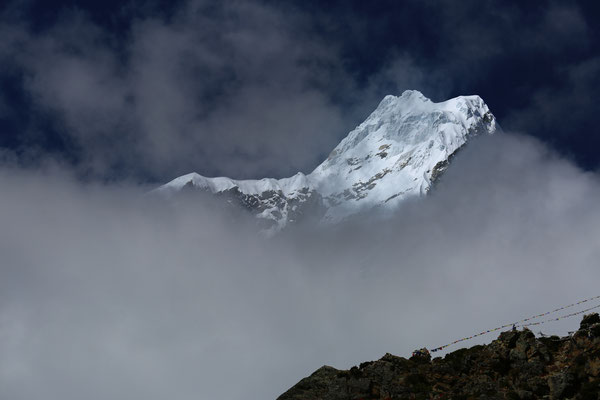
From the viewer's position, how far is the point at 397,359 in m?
37.3

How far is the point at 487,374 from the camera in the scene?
108 feet

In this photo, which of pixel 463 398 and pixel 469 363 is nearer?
pixel 463 398

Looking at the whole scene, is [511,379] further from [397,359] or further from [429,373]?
[397,359]

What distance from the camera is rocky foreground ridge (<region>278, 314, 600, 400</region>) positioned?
1097 inches

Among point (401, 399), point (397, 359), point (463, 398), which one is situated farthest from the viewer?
point (397, 359)

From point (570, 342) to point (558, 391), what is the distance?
7355mm

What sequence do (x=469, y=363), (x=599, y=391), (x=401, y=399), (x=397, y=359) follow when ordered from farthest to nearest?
(x=397, y=359) < (x=469, y=363) < (x=401, y=399) < (x=599, y=391)

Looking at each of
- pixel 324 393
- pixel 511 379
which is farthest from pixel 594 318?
pixel 324 393

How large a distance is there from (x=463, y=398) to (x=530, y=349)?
6.51m

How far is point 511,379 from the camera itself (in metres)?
30.8

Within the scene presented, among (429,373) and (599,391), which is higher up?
(429,373)

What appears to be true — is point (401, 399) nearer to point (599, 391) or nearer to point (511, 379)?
point (511, 379)

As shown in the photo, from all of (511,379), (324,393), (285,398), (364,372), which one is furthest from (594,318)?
(285,398)

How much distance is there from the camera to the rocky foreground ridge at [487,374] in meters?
27.9
